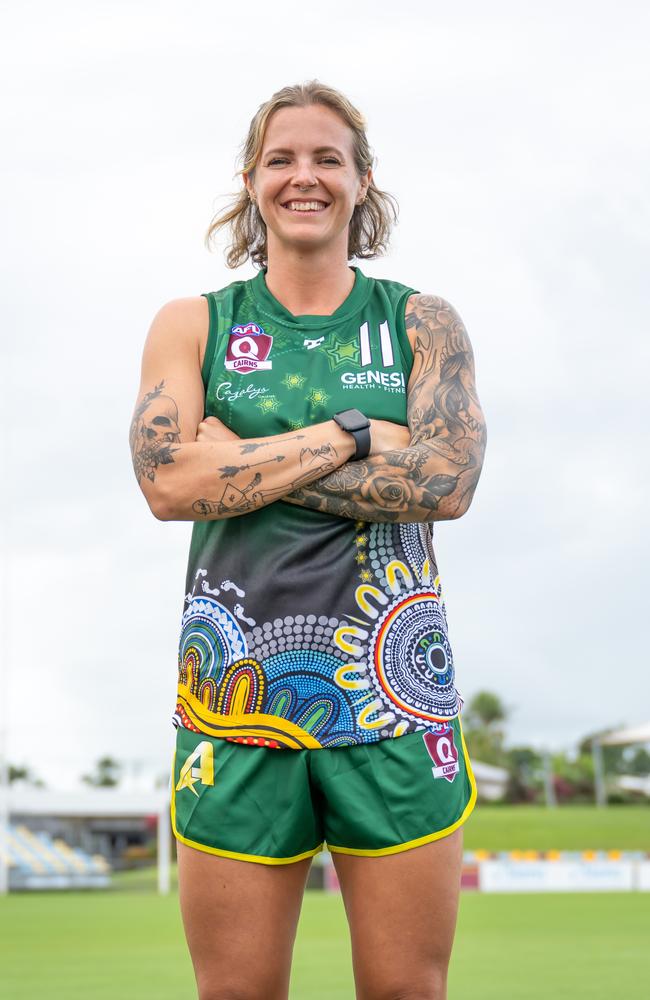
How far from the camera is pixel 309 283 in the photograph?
274cm

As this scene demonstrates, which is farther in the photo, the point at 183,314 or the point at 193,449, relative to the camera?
the point at 183,314

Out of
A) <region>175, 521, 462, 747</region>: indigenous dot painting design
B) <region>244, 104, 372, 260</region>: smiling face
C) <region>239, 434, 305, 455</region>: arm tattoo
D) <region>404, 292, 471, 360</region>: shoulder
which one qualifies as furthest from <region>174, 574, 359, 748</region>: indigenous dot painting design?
<region>244, 104, 372, 260</region>: smiling face

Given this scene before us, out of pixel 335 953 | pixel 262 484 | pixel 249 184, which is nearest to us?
pixel 262 484

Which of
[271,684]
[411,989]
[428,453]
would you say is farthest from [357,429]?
[411,989]

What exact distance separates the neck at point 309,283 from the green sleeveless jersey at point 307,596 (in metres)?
0.08

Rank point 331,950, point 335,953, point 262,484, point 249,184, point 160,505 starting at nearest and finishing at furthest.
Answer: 1. point 262,484
2. point 160,505
3. point 249,184
4. point 335,953
5. point 331,950

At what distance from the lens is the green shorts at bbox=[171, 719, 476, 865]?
93.0 inches

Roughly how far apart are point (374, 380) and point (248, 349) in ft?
0.90

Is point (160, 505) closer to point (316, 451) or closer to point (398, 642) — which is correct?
point (316, 451)

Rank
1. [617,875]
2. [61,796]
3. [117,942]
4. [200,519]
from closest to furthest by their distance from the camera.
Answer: [200,519] → [117,942] → [617,875] → [61,796]

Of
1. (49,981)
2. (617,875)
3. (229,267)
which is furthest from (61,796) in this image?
(229,267)

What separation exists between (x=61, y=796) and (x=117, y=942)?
20654 mm

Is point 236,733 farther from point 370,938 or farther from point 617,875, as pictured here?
point 617,875

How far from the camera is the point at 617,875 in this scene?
78.9 ft
